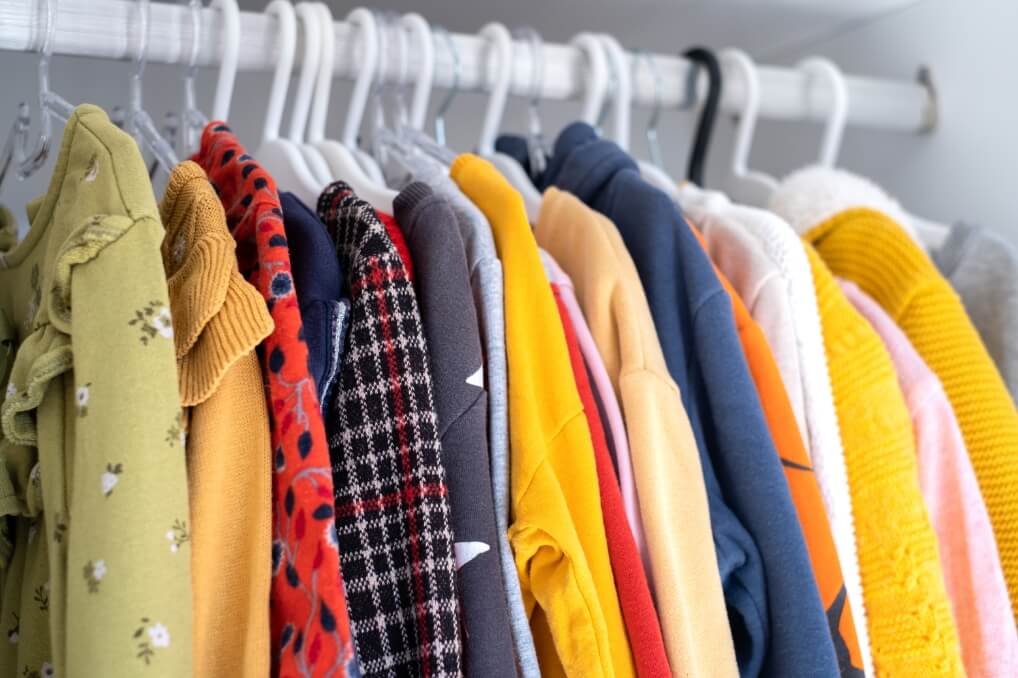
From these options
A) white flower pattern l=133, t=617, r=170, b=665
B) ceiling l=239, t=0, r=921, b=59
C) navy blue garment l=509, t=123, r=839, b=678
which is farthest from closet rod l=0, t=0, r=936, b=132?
white flower pattern l=133, t=617, r=170, b=665

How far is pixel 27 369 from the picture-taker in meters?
0.50

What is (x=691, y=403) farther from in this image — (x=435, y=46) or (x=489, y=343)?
(x=435, y=46)

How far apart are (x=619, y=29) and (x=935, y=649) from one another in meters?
0.78

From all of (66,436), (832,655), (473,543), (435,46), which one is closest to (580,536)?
(473,543)

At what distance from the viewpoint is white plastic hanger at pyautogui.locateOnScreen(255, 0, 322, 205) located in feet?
2.31

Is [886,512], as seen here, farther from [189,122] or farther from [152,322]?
[189,122]

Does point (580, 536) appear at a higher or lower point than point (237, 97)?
lower

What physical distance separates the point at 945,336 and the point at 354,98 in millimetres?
537

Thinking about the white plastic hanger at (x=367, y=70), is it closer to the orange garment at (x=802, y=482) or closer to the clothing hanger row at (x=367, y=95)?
the clothing hanger row at (x=367, y=95)

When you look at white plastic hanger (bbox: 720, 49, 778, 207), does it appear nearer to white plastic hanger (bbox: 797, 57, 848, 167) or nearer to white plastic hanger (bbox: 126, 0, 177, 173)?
white plastic hanger (bbox: 797, 57, 848, 167)

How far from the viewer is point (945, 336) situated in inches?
30.0

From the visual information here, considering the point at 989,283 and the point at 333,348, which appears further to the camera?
the point at 989,283

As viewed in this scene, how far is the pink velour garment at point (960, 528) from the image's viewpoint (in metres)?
0.66

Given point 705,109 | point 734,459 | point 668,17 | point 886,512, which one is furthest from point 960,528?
point 668,17
